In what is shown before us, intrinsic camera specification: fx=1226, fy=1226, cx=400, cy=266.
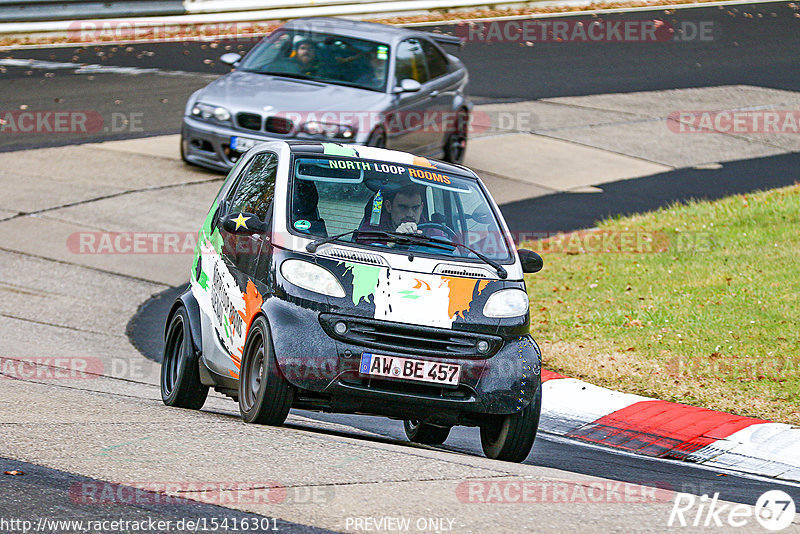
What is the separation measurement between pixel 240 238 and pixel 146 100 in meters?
12.4

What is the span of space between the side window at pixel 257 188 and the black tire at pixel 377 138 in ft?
20.6

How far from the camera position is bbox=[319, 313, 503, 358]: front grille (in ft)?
21.5

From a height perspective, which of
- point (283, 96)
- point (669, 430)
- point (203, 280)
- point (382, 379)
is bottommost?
point (669, 430)

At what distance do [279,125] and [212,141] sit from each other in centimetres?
93

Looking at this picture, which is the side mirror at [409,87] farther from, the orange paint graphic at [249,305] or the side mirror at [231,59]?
the orange paint graphic at [249,305]

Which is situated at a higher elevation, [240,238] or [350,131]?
[240,238]

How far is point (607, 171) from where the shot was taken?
1747 cm

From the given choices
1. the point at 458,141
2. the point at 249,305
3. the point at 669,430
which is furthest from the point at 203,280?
the point at 458,141

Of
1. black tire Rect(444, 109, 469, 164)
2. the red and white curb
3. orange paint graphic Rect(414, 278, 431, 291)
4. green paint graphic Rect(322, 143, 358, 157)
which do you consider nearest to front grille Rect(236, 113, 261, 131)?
black tire Rect(444, 109, 469, 164)

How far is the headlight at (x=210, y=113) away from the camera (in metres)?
14.4

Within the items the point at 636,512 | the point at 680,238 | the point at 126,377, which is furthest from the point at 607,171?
the point at 636,512

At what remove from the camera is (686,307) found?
424 inches

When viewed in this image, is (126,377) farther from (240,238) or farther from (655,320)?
(655,320)

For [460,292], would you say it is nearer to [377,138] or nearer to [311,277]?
[311,277]
